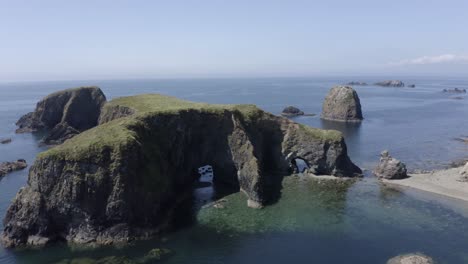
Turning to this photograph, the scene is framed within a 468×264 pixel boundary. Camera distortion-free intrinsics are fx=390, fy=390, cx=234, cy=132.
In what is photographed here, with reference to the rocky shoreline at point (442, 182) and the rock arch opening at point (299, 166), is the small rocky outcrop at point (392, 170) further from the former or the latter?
the rock arch opening at point (299, 166)

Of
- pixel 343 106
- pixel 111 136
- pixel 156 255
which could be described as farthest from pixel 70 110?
pixel 343 106

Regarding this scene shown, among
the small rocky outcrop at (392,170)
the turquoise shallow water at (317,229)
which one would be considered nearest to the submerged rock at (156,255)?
the turquoise shallow water at (317,229)

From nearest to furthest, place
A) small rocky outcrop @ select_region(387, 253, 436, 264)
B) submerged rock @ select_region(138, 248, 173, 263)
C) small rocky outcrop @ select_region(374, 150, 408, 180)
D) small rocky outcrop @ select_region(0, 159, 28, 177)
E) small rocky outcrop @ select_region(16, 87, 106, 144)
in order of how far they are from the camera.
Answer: small rocky outcrop @ select_region(387, 253, 436, 264) → submerged rock @ select_region(138, 248, 173, 263) → small rocky outcrop @ select_region(374, 150, 408, 180) → small rocky outcrop @ select_region(0, 159, 28, 177) → small rocky outcrop @ select_region(16, 87, 106, 144)

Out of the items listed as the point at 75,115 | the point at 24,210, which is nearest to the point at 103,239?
the point at 24,210

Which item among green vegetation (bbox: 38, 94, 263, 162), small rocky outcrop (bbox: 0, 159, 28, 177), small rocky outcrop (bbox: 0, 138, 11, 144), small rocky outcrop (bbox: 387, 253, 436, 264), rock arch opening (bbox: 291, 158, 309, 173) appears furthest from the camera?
small rocky outcrop (bbox: 0, 138, 11, 144)

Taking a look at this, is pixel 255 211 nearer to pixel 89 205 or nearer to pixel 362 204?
pixel 362 204

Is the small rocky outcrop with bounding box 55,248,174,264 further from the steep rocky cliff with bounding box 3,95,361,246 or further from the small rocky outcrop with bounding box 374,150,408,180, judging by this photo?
the small rocky outcrop with bounding box 374,150,408,180

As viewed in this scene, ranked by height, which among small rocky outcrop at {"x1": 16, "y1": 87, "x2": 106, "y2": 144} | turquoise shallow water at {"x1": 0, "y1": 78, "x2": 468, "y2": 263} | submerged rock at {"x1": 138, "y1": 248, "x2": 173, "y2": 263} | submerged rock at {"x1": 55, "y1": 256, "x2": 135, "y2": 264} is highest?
small rocky outcrop at {"x1": 16, "y1": 87, "x2": 106, "y2": 144}

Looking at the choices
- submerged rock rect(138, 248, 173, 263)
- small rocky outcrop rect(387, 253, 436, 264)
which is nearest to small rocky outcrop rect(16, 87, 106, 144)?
submerged rock rect(138, 248, 173, 263)
